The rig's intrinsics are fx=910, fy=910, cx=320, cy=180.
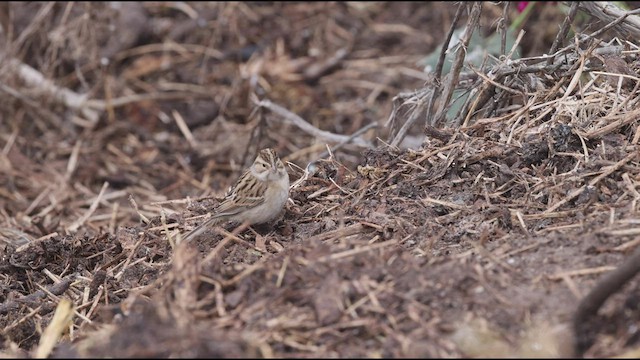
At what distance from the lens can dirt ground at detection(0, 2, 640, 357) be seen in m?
3.59

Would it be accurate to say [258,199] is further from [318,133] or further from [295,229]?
[318,133]

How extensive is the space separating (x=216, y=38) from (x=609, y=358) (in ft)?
24.9

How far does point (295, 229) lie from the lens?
514cm

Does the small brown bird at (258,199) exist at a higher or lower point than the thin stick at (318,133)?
higher

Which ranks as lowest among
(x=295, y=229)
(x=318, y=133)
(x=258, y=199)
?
(x=318, y=133)

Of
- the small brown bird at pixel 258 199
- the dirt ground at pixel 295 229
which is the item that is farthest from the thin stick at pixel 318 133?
the small brown bird at pixel 258 199

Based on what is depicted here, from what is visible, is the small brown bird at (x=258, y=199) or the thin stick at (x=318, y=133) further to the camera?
the thin stick at (x=318, y=133)

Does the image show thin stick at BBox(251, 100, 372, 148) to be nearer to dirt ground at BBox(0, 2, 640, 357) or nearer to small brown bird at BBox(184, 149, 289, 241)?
dirt ground at BBox(0, 2, 640, 357)

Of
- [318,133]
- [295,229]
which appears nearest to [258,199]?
[295,229]

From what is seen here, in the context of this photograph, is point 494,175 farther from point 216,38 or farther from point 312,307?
point 216,38

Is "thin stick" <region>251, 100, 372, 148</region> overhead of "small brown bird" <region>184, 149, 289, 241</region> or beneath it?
beneath

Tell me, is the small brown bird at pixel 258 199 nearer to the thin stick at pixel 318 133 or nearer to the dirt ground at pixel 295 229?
the dirt ground at pixel 295 229

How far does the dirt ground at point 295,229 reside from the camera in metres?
3.59

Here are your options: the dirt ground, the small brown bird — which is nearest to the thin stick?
the dirt ground
